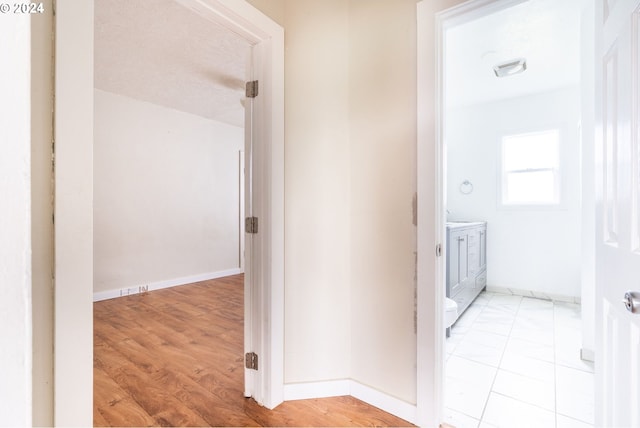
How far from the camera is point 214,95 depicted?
3.71 metres

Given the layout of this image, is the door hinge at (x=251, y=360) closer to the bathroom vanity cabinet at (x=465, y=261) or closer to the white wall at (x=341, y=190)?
the white wall at (x=341, y=190)

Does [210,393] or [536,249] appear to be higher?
[536,249]

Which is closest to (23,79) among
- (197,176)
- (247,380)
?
(247,380)

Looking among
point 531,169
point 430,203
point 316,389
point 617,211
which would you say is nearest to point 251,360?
point 316,389

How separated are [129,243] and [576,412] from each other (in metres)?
4.58

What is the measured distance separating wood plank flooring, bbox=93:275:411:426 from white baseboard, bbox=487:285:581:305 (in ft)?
10.4

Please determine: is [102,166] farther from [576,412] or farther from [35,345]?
[576,412]

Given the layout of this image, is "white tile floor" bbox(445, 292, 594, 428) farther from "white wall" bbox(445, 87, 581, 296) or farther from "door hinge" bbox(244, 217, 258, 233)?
"door hinge" bbox(244, 217, 258, 233)

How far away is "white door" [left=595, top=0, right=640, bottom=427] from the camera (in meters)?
0.80

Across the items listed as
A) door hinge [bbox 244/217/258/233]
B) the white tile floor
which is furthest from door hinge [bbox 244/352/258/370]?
the white tile floor

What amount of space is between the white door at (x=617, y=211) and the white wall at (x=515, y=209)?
3.12 m

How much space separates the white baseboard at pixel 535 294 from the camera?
138 inches

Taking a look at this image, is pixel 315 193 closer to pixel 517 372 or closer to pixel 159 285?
pixel 517 372

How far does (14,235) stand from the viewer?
0.35 metres
